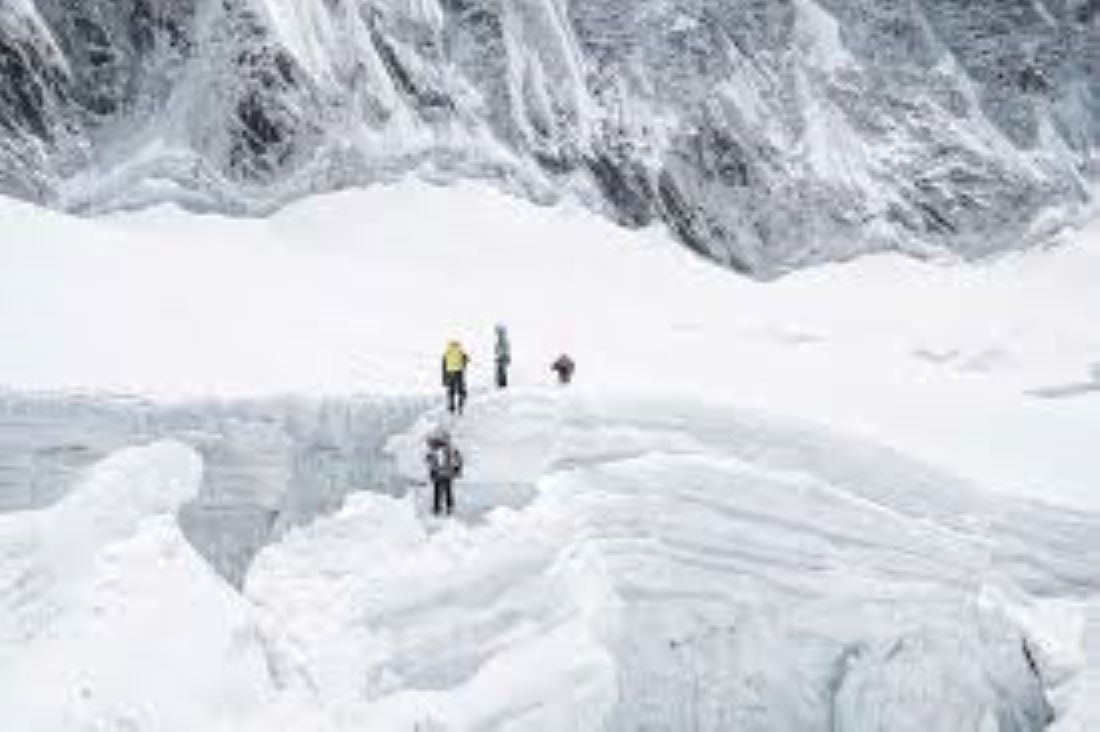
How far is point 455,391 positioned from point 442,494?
2354 mm

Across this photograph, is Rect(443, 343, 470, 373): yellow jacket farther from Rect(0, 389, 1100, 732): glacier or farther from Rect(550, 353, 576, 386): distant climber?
Rect(550, 353, 576, 386): distant climber

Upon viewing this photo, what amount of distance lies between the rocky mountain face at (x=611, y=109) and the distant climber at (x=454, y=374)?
2803 centimetres

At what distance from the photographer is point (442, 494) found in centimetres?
2431

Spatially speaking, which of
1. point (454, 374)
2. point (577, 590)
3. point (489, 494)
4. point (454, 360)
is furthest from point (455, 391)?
point (577, 590)

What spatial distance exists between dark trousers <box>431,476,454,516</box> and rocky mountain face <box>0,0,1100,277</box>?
29.8 m

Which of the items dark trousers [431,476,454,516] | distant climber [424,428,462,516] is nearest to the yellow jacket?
distant climber [424,428,462,516]

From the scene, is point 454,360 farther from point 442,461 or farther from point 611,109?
point 611,109

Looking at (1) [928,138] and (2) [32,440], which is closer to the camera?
(2) [32,440]

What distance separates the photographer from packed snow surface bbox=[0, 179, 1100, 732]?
21672 millimetres

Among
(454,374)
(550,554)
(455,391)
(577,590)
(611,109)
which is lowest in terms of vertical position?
(577,590)

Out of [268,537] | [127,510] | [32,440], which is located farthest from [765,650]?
[32,440]

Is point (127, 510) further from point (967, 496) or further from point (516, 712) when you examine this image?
point (967, 496)

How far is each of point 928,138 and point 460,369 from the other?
47.3m

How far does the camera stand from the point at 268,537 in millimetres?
24344
